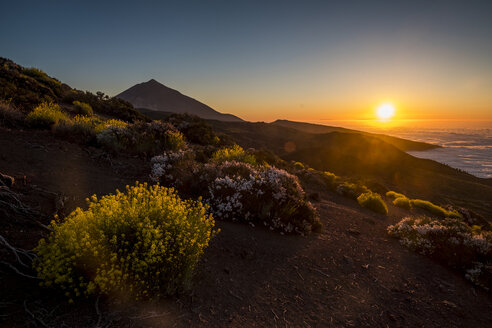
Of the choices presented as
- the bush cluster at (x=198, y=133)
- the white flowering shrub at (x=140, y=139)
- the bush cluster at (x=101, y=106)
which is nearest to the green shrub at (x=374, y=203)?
the white flowering shrub at (x=140, y=139)

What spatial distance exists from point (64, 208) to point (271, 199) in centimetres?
385

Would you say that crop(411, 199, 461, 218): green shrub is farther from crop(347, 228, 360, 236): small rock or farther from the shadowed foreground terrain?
crop(347, 228, 360, 236): small rock

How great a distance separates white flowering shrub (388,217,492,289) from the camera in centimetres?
495

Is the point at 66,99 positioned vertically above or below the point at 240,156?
above

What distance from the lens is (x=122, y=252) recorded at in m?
2.75

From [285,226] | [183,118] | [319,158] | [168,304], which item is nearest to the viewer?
[168,304]

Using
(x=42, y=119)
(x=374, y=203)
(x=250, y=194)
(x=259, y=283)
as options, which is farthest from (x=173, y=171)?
(x=374, y=203)

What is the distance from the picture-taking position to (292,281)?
3.78 m

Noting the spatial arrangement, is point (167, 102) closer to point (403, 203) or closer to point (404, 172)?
point (404, 172)

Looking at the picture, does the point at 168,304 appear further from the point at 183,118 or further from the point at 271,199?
the point at 183,118

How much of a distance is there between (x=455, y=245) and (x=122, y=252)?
21.9ft

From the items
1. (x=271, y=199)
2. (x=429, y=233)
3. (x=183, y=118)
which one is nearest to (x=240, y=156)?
(x=271, y=199)

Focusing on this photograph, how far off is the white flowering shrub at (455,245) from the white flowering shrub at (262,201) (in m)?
2.46

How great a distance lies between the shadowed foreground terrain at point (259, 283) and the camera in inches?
97.3
